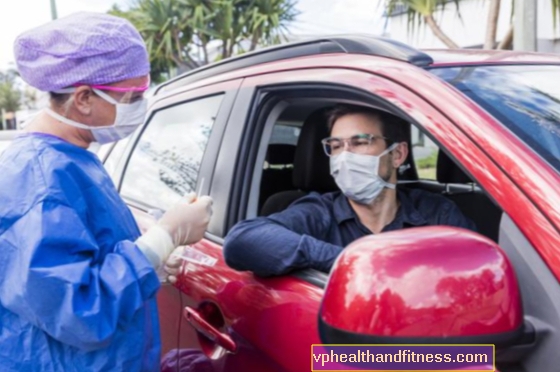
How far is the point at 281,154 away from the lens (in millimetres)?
2908

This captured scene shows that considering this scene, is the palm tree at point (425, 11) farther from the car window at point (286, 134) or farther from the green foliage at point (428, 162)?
the car window at point (286, 134)

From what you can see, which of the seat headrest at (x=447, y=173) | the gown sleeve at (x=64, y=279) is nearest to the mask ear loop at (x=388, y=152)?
the seat headrest at (x=447, y=173)

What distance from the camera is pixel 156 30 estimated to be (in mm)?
15328

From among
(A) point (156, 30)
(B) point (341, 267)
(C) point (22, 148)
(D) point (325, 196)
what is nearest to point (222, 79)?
(D) point (325, 196)

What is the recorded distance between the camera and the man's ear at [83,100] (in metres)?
1.68

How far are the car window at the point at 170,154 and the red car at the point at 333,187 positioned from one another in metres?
0.01

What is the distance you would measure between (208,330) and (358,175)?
678 millimetres

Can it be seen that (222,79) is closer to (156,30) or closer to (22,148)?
(22,148)

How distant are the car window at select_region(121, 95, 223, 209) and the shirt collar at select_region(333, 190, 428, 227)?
53 centimetres

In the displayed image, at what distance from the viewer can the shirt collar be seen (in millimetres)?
2208

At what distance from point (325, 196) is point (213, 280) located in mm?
515

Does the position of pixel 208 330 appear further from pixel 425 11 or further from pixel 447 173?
pixel 425 11

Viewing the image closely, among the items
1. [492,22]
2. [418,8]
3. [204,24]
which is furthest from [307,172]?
[204,24]

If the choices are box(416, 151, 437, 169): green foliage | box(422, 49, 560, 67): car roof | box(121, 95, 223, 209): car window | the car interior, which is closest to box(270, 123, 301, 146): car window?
the car interior
